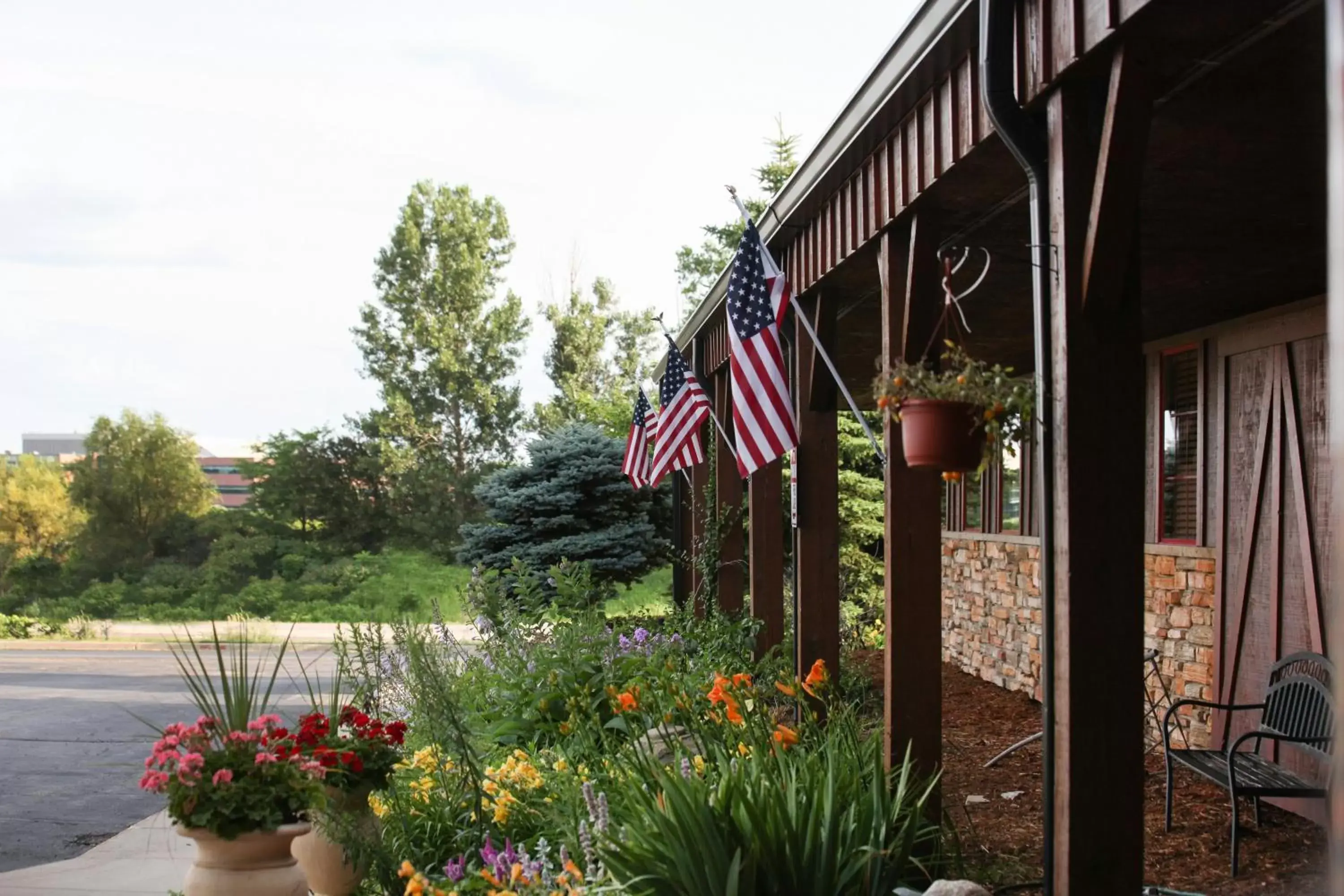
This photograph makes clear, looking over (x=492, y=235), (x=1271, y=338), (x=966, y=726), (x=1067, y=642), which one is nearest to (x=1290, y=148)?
(x=1067, y=642)

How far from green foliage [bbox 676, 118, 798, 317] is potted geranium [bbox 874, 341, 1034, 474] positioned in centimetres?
885

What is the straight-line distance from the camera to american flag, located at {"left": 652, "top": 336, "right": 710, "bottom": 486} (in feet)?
28.2

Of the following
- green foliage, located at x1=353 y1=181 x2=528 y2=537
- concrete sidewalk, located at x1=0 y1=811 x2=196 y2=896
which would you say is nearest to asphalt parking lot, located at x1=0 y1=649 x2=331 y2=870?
concrete sidewalk, located at x1=0 y1=811 x2=196 y2=896

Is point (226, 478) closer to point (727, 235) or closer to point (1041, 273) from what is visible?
point (727, 235)

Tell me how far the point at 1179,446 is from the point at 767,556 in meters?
2.75

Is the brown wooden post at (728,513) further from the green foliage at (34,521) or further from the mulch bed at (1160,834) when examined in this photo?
the green foliage at (34,521)

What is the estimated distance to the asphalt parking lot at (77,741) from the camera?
6820mm

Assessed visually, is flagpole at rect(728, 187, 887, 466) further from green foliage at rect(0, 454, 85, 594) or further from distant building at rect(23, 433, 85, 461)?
distant building at rect(23, 433, 85, 461)

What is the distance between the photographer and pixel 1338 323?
0.42 meters

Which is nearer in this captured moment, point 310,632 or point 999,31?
point 999,31

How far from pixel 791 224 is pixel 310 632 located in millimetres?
15860

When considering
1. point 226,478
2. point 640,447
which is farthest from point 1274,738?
point 226,478

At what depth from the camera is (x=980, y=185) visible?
4.08m

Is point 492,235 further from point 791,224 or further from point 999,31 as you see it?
point 999,31
